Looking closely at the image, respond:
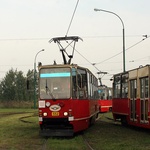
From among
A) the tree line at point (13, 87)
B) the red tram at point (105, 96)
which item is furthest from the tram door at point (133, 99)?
the tree line at point (13, 87)

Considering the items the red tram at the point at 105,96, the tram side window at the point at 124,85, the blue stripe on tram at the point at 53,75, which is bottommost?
the red tram at the point at 105,96

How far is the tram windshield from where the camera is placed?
→ 16.9 metres

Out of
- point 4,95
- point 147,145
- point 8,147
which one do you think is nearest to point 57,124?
point 8,147

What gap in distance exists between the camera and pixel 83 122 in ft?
59.5

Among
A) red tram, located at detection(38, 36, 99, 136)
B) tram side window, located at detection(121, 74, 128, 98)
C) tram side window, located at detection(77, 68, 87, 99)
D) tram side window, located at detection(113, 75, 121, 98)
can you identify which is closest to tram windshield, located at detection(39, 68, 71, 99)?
red tram, located at detection(38, 36, 99, 136)

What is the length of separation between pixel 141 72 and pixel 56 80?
4.05m

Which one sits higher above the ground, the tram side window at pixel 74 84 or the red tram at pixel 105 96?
the tram side window at pixel 74 84

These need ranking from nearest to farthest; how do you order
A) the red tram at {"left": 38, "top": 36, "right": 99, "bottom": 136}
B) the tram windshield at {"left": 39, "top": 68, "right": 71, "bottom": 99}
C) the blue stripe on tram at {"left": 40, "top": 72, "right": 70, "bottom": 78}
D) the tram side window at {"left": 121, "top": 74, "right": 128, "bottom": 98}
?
the red tram at {"left": 38, "top": 36, "right": 99, "bottom": 136}, the tram windshield at {"left": 39, "top": 68, "right": 71, "bottom": 99}, the blue stripe on tram at {"left": 40, "top": 72, "right": 70, "bottom": 78}, the tram side window at {"left": 121, "top": 74, "right": 128, "bottom": 98}

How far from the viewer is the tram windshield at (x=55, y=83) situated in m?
16.9

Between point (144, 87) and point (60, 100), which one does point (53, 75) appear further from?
point (144, 87)

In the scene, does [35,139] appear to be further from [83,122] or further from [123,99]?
[123,99]

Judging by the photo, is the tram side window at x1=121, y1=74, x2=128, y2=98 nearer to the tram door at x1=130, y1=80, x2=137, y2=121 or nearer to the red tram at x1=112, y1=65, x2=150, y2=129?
the red tram at x1=112, y1=65, x2=150, y2=129

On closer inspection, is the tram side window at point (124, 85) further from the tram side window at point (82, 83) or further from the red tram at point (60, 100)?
the red tram at point (60, 100)

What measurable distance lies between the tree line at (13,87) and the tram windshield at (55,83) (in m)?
85.4
